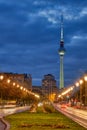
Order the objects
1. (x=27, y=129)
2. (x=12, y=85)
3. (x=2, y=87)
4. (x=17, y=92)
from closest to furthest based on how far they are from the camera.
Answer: (x=27, y=129), (x=2, y=87), (x=12, y=85), (x=17, y=92)

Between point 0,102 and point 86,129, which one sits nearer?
point 86,129

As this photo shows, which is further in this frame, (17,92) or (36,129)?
(17,92)

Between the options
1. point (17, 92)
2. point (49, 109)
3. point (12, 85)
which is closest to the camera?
point (49, 109)

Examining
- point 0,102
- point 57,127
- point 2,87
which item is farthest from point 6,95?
point 57,127

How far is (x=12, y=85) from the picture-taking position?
14850 cm

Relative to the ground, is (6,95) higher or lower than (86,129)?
higher

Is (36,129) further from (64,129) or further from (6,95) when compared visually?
(6,95)

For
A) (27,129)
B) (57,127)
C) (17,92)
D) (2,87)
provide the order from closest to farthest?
(27,129) → (57,127) → (2,87) → (17,92)

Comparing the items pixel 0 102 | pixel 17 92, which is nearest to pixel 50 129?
pixel 0 102

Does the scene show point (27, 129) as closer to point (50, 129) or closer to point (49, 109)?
point (50, 129)

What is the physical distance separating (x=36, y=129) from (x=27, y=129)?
740 millimetres

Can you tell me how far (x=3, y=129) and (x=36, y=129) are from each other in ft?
8.07

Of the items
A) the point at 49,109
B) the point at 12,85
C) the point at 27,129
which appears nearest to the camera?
the point at 27,129

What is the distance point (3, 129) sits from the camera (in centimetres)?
3462
